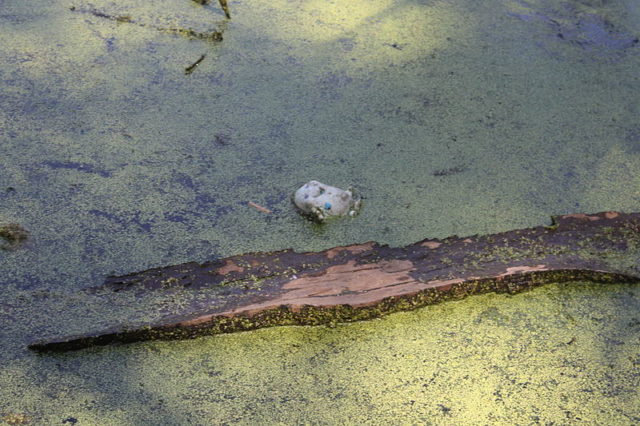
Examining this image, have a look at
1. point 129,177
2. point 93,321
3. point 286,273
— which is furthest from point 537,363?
point 129,177

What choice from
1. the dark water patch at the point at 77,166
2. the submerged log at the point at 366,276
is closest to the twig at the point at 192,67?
the dark water patch at the point at 77,166

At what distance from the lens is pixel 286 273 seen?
4.01 ft

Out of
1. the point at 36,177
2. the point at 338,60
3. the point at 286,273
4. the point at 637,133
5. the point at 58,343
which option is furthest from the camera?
the point at 338,60

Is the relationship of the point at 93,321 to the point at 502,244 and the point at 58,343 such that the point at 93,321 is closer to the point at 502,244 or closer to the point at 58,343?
the point at 58,343

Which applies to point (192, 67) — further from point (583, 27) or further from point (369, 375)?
point (583, 27)

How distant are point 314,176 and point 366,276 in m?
0.33

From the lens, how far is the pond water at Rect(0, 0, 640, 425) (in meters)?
1.07

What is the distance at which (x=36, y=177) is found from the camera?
1404mm

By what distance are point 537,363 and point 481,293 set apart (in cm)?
17

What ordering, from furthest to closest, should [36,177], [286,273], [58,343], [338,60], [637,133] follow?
[338,60]
[637,133]
[36,177]
[286,273]
[58,343]

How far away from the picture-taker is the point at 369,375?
1094 mm

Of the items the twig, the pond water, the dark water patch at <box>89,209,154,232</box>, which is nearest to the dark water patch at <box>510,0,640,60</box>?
the pond water

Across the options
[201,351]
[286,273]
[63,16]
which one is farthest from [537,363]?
[63,16]

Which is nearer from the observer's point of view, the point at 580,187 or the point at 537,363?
the point at 537,363
